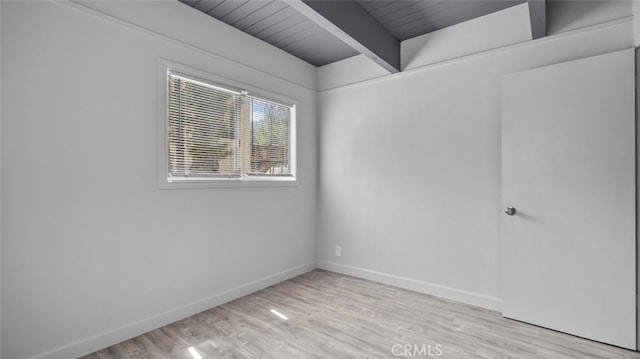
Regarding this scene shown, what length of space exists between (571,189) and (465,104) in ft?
3.65

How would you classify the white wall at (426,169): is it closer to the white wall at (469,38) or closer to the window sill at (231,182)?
the white wall at (469,38)

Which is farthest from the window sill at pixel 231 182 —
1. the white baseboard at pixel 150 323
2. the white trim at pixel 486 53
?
the white trim at pixel 486 53

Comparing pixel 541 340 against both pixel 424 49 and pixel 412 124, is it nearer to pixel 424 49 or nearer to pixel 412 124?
pixel 412 124

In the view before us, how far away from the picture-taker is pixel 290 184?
368 centimetres

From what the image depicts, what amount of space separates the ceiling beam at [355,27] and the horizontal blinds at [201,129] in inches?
47.1

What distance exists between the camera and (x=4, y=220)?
5.85 ft

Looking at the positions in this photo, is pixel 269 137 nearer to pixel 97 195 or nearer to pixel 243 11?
pixel 243 11

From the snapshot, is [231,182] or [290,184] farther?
[290,184]

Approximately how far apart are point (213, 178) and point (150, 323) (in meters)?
1.27

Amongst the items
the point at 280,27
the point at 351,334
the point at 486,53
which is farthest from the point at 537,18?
the point at 351,334

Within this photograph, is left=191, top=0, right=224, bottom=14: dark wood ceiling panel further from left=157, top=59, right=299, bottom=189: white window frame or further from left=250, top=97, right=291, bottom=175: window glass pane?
left=250, top=97, right=291, bottom=175: window glass pane

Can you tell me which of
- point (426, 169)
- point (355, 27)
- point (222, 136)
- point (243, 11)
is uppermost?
point (243, 11)

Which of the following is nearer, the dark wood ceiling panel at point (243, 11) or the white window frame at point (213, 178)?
the white window frame at point (213, 178)

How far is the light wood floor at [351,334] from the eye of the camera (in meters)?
2.11
